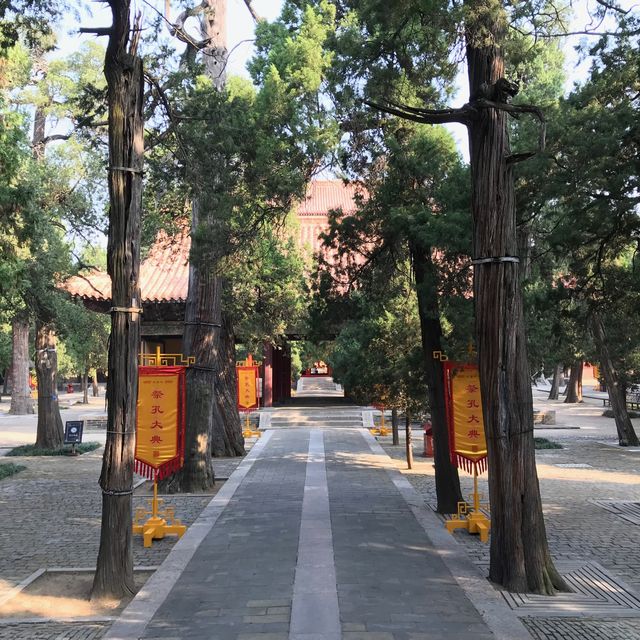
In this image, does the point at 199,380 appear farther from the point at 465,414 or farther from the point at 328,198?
the point at 328,198

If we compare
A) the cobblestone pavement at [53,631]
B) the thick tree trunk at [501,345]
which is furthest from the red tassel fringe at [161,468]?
the thick tree trunk at [501,345]

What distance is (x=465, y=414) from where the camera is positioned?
25.4 feet

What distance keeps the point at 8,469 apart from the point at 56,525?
17.5ft

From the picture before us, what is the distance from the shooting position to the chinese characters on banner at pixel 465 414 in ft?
25.2

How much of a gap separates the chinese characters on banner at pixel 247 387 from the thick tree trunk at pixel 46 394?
5.48m

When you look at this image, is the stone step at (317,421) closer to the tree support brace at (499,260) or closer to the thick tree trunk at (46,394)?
the thick tree trunk at (46,394)

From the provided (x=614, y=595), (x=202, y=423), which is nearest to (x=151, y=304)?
(x=202, y=423)

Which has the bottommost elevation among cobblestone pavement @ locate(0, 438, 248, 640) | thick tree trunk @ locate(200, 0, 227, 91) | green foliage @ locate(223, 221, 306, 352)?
cobblestone pavement @ locate(0, 438, 248, 640)

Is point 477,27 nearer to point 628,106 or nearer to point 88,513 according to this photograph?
point 628,106

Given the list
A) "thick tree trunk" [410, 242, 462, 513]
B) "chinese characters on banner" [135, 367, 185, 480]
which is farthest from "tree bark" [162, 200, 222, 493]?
"thick tree trunk" [410, 242, 462, 513]

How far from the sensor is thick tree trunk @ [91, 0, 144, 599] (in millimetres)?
5445

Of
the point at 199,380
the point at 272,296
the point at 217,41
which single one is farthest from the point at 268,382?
the point at 217,41

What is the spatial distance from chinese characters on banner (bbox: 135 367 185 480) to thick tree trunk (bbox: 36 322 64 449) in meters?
9.35

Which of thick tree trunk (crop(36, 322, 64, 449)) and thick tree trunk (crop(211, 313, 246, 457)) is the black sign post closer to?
thick tree trunk (crop(36, 322, 64, 449))
